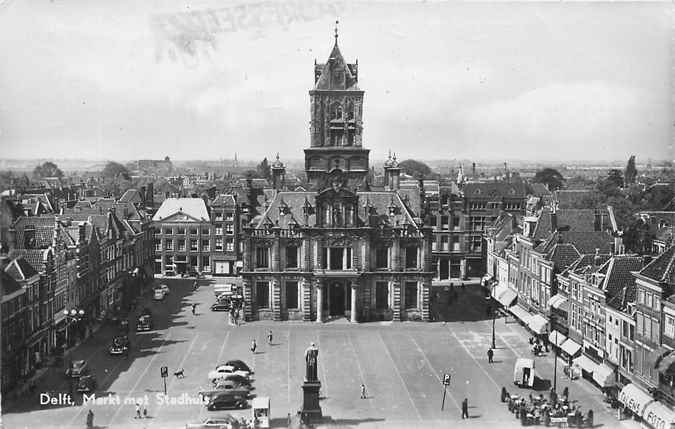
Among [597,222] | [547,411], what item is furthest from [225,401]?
[597,222]

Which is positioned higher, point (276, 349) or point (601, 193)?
point (601, 193)

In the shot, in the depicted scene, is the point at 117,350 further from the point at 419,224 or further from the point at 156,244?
the point at 156,244

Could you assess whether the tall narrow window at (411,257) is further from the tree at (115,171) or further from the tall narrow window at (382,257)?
the tree at (115,171)

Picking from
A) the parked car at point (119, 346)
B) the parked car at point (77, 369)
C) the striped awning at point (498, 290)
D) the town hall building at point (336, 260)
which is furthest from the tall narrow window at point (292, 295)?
the parked car at point (77, 369)

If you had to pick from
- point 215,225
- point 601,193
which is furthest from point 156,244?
point 601,193

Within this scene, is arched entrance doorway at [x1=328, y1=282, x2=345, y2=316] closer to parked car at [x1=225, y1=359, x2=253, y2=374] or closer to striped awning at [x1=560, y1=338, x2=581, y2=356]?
parked car at [x1=225, y1=359, x2=253, y2=374]

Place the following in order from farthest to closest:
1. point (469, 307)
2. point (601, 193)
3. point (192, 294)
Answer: point (601, 193), point (192, 294), point (469, 307)

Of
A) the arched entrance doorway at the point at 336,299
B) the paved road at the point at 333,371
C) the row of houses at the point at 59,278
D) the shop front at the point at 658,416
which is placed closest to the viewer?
the shop front at the point at 658,416
